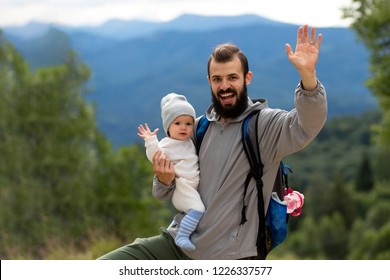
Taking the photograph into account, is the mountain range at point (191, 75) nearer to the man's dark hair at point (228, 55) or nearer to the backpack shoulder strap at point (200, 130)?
the backpack shoulder strap at point (200, 130)

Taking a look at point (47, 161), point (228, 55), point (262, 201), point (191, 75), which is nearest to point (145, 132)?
point (228, 55)

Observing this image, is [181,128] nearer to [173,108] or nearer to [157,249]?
[173,108]

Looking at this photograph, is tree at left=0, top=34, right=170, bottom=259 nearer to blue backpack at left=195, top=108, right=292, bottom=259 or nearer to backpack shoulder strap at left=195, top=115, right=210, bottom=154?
backpack shoulder strap at left=195, top=115, right=210, bottom=154

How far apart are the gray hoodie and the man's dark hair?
0.23 m

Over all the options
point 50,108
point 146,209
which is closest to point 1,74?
point 50,108

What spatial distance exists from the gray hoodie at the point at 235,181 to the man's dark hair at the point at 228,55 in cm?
23

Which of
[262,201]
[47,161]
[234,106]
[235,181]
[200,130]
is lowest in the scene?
[47,161]

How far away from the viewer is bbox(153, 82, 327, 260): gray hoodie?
12.0 feet

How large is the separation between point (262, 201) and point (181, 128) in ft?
1.99

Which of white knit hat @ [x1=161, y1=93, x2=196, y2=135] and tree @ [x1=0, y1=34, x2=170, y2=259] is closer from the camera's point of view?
white knit hat @ [x1=161, y1=93, x2=196, y2=135]

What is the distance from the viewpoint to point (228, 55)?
148 inches

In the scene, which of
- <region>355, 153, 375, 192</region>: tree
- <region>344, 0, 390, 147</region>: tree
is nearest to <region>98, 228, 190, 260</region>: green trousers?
<region>344, 0, 390, 147</region>: tree
